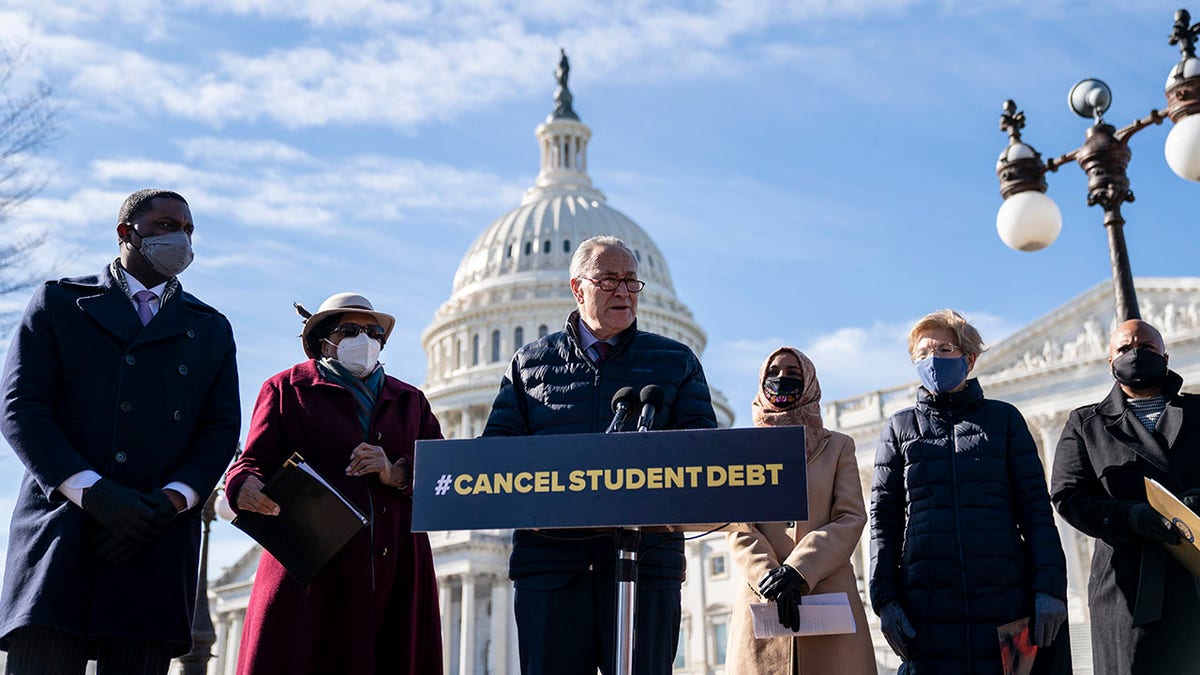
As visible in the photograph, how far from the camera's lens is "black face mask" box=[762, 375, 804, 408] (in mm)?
6340

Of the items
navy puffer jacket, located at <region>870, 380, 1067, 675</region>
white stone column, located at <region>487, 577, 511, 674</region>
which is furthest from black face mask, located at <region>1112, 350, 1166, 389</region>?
white stone column, located at <region>487, 577, 511, 674</region>

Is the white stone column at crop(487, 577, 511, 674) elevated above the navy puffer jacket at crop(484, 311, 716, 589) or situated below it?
above

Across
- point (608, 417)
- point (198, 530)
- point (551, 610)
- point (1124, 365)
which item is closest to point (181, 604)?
point (198, 530)

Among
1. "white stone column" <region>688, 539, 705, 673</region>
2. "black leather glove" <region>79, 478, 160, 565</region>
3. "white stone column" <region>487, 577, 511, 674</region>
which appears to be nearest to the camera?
"black leather glove" <region>79, 478, 160, 565</region>

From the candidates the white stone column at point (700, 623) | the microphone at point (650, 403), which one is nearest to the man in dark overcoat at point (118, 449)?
the microphone at point (650, 403)

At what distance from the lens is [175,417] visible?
5789 mm

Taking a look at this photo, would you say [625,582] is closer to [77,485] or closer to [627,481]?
[627,481]

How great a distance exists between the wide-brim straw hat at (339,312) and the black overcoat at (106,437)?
75cm

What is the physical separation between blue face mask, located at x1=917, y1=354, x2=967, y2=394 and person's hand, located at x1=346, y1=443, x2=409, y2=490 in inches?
111

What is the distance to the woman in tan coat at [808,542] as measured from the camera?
20.2 feet

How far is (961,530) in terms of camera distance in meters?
6.50

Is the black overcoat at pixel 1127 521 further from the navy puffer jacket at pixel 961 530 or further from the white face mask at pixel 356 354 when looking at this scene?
the white face mask at pixel 356 354

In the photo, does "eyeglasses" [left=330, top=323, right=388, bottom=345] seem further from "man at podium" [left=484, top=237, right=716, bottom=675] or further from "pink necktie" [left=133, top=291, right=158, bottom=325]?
"pink necktie" [left=133, top=291, right=158, bottom=325]

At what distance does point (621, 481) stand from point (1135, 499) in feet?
12.5
